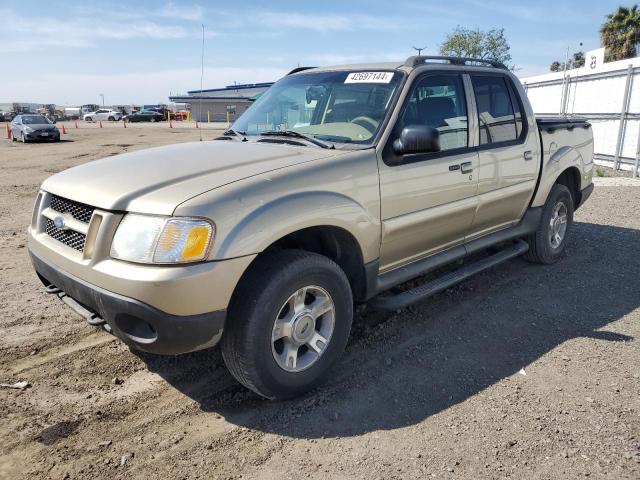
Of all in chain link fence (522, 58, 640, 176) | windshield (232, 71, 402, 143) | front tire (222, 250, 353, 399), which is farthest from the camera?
chain link fence (522, 58, 640, 176)

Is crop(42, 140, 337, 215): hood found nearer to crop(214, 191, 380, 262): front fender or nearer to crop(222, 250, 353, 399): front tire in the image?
crop(214, 191, 380, 262): front fender

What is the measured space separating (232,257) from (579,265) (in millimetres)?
4409

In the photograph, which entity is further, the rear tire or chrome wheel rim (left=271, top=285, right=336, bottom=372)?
the rear tire

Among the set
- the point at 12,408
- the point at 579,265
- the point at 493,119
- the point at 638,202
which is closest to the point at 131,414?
the point at 12,408

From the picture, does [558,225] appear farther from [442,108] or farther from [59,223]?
[59,223]

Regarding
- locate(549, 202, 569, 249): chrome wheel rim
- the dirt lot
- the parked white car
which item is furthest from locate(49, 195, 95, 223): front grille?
the parked white car

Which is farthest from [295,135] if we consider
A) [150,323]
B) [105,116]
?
[105,116]

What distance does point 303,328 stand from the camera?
3.03m

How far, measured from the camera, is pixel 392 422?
114 inches

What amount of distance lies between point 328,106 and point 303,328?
5.90ft

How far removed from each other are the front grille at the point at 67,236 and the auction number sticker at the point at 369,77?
2240 millimetres

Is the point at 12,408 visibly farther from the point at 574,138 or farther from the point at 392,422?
the point at 574,138

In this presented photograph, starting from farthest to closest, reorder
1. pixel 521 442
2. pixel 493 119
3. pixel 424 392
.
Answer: pixel 493 119 → pixel 424 392 → pixel 521 442

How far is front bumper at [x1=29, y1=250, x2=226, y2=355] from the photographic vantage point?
251 centimetres
